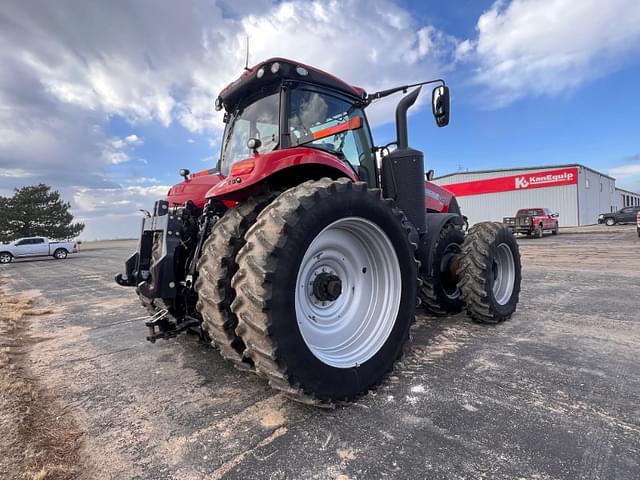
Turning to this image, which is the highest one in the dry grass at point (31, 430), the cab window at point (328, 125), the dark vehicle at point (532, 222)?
the cab window at point (328, 125)

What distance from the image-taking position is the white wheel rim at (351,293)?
8.34ft

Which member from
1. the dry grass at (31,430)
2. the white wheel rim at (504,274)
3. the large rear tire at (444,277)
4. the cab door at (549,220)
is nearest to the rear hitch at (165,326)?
the dry grass at (31,430)

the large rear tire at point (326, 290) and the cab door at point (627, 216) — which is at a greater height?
the cab door at point (627, 216)

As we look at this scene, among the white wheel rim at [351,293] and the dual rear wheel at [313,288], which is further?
the white wheel rim at [351,293]

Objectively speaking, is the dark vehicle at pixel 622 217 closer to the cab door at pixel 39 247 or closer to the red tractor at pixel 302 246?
the red tractor at pixel 302 246

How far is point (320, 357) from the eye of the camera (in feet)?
7.59

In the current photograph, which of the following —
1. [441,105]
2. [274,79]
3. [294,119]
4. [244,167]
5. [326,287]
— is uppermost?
[274,79]

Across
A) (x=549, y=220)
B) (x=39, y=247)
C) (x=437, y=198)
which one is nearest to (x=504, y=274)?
(x=437, y=198)

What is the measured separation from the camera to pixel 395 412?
7.38ft

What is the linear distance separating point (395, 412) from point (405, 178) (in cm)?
245

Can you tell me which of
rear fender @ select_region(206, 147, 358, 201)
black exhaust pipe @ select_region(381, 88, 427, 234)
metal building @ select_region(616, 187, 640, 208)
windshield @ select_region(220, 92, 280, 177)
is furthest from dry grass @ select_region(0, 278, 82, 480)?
metal building @ select_region(616, 187, 640, 208)

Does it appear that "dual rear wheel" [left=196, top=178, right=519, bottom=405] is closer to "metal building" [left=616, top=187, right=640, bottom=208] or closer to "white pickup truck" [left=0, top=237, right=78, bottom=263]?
"white pickup truck" [left=0, top=237, right=78, bottom=263]

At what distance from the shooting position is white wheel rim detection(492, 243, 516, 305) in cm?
445

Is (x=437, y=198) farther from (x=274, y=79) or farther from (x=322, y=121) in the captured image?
(x=274, y=79)
